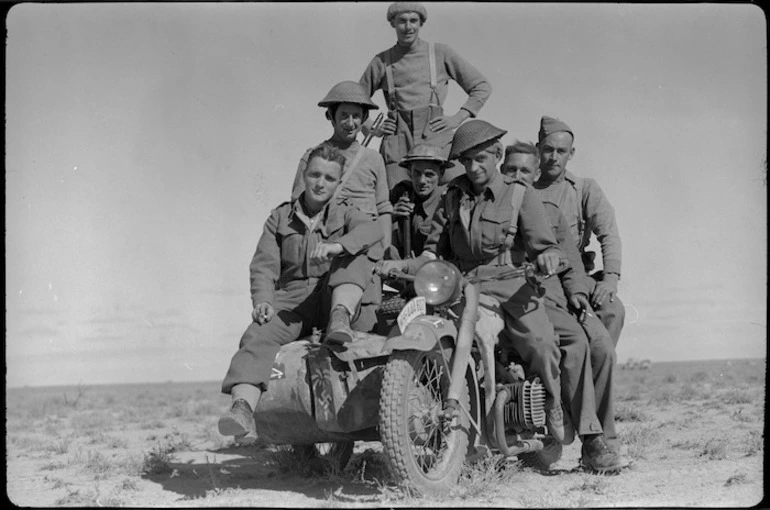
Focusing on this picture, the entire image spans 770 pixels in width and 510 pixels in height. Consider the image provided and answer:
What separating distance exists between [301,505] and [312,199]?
7.02ft

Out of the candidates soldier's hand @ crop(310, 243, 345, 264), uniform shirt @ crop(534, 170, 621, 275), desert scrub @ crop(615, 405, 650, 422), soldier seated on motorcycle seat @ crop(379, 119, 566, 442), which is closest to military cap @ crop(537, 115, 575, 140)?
uniform shirt @ crop(534, 170, 621, 275)

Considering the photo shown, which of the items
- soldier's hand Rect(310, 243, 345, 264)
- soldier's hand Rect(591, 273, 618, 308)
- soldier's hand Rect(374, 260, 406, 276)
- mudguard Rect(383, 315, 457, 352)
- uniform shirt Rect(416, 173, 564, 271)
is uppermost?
uniform shirt Rect(416, 173, 564, 271)

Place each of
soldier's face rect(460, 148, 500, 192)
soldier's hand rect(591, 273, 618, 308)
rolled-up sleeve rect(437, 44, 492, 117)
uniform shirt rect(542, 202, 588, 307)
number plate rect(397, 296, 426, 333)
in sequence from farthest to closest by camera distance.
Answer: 1. rolled-up sleeve rect(437, 44, 492, 117)
2. soldier's hand rect(591, 273, 618, 308)
3. uniform shirt rect(542, 202, 588, 307)
4. soldier's face rect(460, 148, 500, 192)
5. number plate rect(397, 296, 426, 333)

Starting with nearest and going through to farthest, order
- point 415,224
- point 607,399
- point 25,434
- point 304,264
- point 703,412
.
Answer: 1. point 304,264
2. point 607,399
3. point 415,224
4. point 703,412
5. point 25,434

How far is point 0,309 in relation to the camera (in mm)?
7148

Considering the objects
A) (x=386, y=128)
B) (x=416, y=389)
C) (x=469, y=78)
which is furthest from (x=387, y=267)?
(x=469, y=78)

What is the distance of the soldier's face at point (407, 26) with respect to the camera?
9461mm

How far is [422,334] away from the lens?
6668 millimetres

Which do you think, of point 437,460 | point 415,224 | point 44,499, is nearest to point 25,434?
point 44,499

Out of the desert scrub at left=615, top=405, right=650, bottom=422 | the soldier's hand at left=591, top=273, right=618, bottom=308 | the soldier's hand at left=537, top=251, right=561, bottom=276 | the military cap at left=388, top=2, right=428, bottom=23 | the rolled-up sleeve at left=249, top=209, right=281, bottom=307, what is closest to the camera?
the soldier's hand at left=537, top=251, right=561, bottom=276

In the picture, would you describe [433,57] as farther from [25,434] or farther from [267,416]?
[25,434]

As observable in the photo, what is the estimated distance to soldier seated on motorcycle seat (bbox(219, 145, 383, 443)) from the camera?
691 cm

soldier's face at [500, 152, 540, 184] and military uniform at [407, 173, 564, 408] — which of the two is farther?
soldier's face at [500, 152, 540, 184]

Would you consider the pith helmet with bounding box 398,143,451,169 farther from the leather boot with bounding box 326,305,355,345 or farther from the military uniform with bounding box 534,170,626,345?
the leather boot with bounding box 326,305,355,345
